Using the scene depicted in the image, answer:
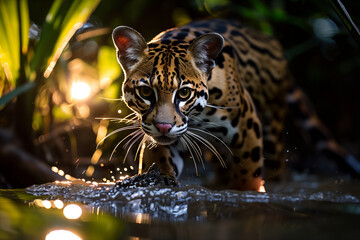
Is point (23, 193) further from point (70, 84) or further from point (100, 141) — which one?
point (70, 84)

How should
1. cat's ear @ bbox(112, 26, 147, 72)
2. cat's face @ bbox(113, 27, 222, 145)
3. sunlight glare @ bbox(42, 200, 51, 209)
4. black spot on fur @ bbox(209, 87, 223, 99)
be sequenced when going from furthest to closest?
black spot on fur @ bbox(209, 87, 223, 99)
cat's ear @ bbox(112, 26, 147, 72)
cat's face @ bbox(113, 27, 222, 145)
sunlight glare @ bbox(42, 200, 51, 209)

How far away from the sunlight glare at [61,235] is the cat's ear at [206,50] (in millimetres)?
1157

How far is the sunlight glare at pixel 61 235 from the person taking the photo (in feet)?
4.57

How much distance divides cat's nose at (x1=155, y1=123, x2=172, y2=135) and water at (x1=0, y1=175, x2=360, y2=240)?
31 centimetres

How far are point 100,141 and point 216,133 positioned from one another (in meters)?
0.79

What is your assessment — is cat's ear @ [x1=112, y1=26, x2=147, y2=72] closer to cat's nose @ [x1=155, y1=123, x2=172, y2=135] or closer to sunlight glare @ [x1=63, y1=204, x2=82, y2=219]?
cat's nose @ [x1=155, y1=123, x2=172, y2=135]

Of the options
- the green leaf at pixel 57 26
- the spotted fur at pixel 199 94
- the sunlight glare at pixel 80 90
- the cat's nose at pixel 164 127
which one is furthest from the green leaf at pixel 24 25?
the cat's nose at pixel 164 127

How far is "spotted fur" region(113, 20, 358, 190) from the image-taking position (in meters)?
2.17

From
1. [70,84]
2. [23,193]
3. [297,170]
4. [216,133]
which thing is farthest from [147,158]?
[297,170]

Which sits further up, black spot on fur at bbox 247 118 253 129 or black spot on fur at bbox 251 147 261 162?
black spot on fur at bbox 247 118 253 129

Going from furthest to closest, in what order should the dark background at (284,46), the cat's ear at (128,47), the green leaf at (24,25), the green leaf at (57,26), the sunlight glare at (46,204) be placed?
the dark background at (284,46), the green leaf at (24,25), the green leaf at (57,26), the cat's ear at (128,47), the sunlight glare at (46,204)

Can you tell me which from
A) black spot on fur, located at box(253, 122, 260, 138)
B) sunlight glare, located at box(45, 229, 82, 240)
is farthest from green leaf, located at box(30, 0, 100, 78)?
sunlight glare, located at box(45, 229, 82, 240)

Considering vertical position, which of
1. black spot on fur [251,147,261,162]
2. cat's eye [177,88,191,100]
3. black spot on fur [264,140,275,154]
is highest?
cat's eye [177,88,191,100]

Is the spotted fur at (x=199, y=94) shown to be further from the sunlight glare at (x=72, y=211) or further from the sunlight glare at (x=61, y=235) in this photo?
the sunlight glare at (x=61, y=235)
